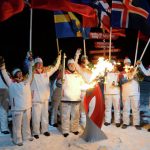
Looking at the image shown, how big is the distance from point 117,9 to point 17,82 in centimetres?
402

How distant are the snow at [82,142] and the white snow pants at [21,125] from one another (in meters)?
0.20

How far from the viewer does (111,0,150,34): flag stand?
12234 mm

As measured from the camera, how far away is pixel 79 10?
1202cm

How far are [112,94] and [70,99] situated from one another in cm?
171

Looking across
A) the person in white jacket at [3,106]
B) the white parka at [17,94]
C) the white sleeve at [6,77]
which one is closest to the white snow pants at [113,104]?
the white parka at [17,94]

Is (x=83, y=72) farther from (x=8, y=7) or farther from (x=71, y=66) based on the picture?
(x=8, y=7)

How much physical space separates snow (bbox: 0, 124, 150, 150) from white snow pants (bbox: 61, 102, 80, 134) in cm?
22

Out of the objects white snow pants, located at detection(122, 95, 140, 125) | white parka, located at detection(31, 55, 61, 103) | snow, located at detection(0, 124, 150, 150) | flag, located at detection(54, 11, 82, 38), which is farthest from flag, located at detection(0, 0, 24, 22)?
white snow pants, located at detection(122, 95, 140, 125)

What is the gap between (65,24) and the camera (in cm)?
1263

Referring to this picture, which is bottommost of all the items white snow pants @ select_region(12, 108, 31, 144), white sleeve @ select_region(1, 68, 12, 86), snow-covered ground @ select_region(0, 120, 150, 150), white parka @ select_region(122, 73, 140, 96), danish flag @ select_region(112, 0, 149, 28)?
snow-covered ground @ select_region(0, 120, 150, 150)

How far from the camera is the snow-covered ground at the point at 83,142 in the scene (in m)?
10.6

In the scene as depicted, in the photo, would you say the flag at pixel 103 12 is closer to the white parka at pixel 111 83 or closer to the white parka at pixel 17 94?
the white parka at pixel 111 83

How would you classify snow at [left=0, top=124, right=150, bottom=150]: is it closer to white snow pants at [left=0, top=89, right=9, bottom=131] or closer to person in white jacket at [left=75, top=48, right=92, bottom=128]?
white snow pants at [left=0, top=89, right=9, bottom=131]

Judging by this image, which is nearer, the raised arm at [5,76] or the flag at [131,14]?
the raised arm at [5,76]
